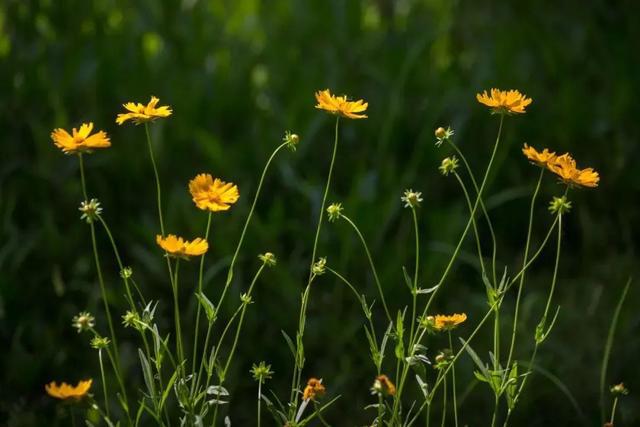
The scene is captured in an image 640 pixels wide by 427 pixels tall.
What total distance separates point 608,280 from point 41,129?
49.0 inches

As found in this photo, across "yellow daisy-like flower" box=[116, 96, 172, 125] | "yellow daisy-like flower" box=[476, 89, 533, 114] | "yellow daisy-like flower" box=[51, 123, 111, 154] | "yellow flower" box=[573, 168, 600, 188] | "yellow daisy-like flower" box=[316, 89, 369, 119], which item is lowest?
"yellow daisy-like flower" box=[51, 123, 111, 154]

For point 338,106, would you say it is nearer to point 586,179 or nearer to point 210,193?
point 210,193

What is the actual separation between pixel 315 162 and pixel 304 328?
58cm

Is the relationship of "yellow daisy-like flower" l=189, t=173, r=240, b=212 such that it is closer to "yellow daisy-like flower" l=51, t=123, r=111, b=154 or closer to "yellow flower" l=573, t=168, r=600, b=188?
"yellow daisy-like flower" l=51, t=123, r=111, b=154

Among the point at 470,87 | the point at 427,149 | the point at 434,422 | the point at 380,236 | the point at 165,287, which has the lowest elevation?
the point at 434,422

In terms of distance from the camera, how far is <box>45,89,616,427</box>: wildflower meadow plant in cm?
121

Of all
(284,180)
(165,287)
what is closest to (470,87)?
(284,180)

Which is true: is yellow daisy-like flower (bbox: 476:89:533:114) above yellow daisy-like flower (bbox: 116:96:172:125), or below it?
above

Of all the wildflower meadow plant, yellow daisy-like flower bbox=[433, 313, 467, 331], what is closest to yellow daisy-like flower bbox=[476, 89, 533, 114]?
the wildflower meadow plant

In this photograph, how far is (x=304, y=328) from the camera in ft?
6.09

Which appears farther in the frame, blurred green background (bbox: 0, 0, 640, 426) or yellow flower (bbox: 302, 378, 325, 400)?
blurred green background (bbox: 0, 0, 640, 426)

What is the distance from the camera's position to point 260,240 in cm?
205

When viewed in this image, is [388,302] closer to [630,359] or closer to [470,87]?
[630,359]

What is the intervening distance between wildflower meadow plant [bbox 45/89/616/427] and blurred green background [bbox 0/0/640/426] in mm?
30
